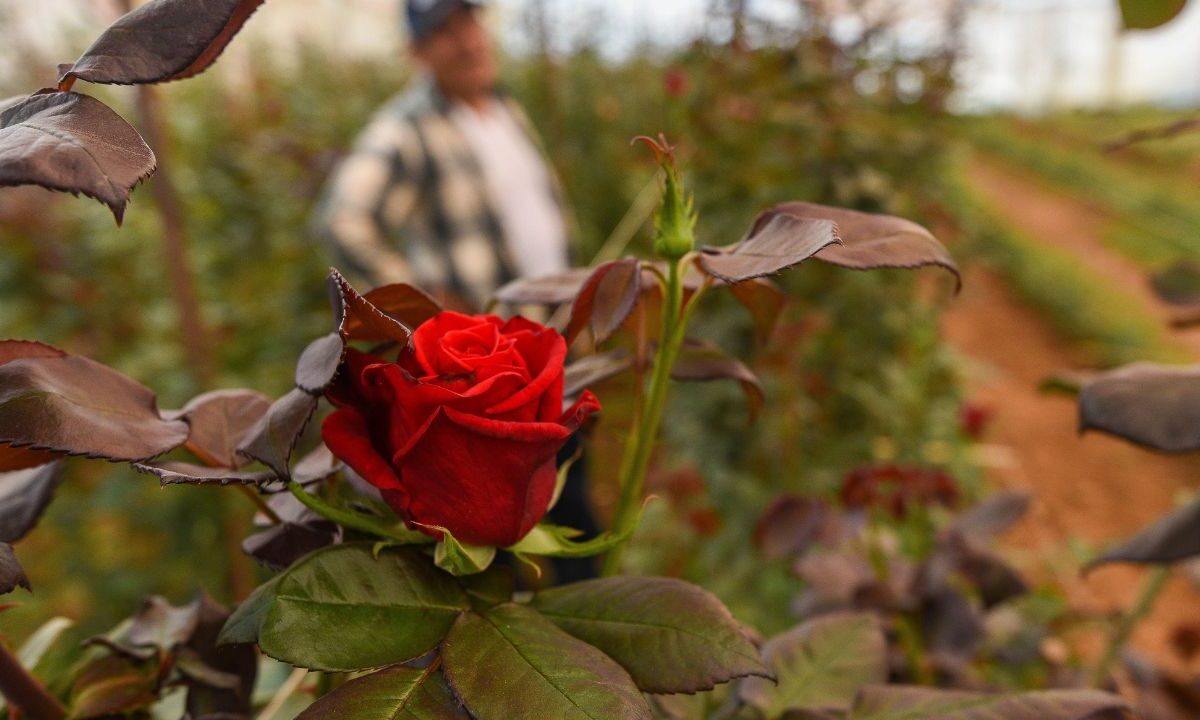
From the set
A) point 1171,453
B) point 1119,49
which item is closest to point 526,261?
point 1171,453

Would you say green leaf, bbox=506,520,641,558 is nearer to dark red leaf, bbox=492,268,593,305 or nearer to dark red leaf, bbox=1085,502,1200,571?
dark red leaf, bbox=492,268,593,305

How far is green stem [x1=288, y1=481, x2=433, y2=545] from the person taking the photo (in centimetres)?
28

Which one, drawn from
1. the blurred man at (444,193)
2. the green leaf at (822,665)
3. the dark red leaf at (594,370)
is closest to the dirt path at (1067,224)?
the blurred man at (444,193)

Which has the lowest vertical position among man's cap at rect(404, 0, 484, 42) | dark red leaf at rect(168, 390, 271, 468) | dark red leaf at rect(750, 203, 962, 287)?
dark red leaf at rect(168, 390, 271, 468)

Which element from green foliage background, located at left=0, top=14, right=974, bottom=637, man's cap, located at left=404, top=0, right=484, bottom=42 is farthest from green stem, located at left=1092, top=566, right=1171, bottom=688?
man's cap, located at left=404, top=0, right=484, bottom=42

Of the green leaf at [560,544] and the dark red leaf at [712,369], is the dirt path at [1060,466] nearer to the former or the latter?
the dark red leaf at [712,369]

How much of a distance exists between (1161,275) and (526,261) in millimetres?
1251

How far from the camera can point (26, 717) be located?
32 centimetres

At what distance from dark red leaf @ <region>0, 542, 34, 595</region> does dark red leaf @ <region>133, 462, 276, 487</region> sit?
4 centimetres

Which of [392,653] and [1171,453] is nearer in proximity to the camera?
[392,653]

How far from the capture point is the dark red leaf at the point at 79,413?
0.26 meters

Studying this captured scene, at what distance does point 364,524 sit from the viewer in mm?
A: 291

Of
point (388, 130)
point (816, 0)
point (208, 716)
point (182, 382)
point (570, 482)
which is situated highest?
point (816, 0)

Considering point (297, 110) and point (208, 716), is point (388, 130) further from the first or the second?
point (297, 110)
